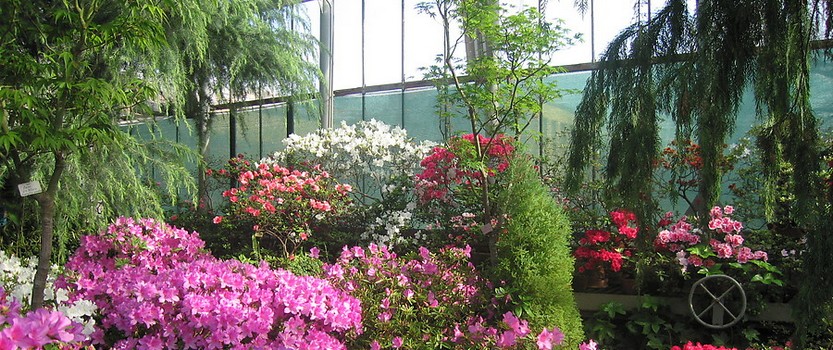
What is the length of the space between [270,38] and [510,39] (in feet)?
10.0

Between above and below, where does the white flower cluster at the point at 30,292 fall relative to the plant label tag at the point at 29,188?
below

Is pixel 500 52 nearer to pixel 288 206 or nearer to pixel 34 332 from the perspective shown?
pixel 288 206

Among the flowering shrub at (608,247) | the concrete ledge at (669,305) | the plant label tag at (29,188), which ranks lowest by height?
the concrete ledge at (669,305)

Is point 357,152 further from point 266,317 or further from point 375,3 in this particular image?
point 266,317

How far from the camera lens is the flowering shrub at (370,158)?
Answer: 5.04 m

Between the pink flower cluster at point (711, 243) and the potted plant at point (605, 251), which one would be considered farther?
the potted plant at point (605, 251)

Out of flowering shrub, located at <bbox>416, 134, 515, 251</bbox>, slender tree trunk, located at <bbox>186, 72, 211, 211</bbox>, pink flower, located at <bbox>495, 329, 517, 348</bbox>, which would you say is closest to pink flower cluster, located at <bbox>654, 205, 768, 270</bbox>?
flowering shrub, located at <bbox>416, 134, 515, 251</bbox>

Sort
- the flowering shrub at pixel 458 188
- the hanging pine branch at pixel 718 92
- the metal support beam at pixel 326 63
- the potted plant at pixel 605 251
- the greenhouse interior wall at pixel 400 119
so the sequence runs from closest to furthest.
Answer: the hanging pine branch at pixel 718 92, the potted plant at pixel 605 251, the flowering shrub at pixel 458 188, the greenhouse interior wall at pixel 400 119, the metal support beam at pixel 326 63

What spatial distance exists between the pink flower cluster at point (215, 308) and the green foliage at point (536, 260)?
0.77 metres

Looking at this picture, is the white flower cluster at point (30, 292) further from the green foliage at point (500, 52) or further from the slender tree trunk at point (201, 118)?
the slender tree trunk at point (201, 118)

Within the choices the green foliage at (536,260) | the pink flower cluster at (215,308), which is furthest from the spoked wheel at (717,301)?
the pink flower cluster at (215,308)

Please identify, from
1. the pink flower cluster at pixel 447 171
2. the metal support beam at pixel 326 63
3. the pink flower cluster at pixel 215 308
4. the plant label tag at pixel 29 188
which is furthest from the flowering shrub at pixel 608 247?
the metal support beam at pixel 326 63

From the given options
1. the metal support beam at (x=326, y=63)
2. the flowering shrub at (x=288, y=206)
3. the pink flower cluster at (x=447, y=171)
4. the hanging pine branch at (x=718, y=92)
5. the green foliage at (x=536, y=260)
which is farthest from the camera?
the metal support beam at (x=326, y=63)

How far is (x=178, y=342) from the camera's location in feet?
7.86
